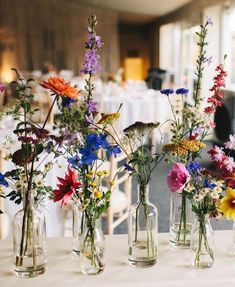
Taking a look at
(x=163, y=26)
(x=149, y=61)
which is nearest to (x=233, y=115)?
(x=163, y=26)

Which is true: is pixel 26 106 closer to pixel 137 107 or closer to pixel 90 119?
pixel 90 119

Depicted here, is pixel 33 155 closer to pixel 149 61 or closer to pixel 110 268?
pixel 110 268

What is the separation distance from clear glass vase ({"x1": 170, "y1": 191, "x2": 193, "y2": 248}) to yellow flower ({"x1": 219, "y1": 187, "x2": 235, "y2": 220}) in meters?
0.11

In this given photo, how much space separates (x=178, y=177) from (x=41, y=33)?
8101mm

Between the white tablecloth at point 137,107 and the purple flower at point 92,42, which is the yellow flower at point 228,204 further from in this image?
the white tablecloth at point 137,107

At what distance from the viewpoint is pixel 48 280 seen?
962mm

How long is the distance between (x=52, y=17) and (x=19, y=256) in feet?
26.9

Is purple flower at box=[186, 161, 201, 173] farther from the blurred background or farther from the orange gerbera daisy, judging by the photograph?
the blurred background

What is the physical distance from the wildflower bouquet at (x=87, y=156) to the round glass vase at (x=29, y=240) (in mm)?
76

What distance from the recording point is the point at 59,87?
871 mm

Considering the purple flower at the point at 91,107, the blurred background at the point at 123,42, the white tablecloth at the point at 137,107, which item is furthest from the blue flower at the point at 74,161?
the blurred background at the point at 123,42

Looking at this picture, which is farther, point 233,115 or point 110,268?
point 233,115

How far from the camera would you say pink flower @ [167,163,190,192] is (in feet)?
3.10

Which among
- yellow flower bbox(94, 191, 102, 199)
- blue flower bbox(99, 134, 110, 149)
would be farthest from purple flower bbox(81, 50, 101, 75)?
yellow flower bbox(94, 191, 102, 199)
